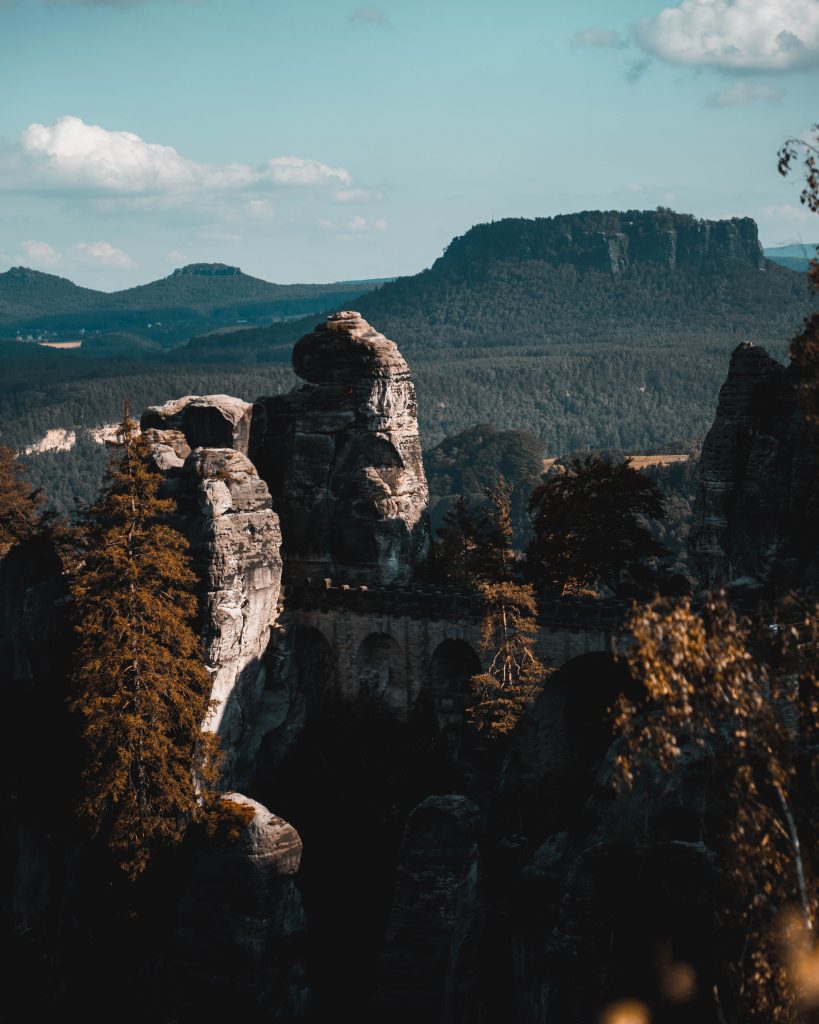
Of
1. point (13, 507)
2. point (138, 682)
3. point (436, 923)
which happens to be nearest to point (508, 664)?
point (436, 923)

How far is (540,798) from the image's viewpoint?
45031 mm

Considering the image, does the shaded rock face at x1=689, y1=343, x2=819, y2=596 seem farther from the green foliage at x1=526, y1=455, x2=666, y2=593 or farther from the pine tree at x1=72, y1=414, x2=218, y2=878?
the pine tree at x1=72, y1=414, x2=218, y2=878

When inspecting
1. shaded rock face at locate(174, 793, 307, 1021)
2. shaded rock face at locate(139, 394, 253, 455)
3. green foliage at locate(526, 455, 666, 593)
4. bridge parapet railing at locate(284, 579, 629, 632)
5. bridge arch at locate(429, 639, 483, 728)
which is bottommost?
shaded rock face at locate(174, 793, 307, 1021)

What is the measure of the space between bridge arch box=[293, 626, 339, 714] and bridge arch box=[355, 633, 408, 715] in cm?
120

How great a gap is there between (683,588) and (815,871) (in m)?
24.6

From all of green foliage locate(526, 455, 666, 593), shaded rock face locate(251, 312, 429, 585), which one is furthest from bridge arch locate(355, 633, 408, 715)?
green foliage locate(526, 455, 666, 593)

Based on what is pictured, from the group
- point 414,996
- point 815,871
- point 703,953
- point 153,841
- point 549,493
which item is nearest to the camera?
point 815,871

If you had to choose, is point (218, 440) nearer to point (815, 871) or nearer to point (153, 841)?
point (153, 841)

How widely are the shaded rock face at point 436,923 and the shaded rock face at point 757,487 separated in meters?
11.1

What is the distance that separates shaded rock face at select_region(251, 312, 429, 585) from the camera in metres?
53.2

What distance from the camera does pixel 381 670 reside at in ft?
167

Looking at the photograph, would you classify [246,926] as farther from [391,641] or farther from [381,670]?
[391,641]

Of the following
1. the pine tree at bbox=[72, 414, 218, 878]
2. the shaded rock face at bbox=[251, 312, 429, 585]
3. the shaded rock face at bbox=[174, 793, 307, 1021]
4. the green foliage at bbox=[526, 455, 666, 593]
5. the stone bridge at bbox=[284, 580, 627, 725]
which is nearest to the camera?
the shaded rock face at bbox=[174, 793, 307, 1021]

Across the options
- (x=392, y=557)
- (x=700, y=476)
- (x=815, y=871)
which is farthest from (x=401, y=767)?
(x=815, y=871)
